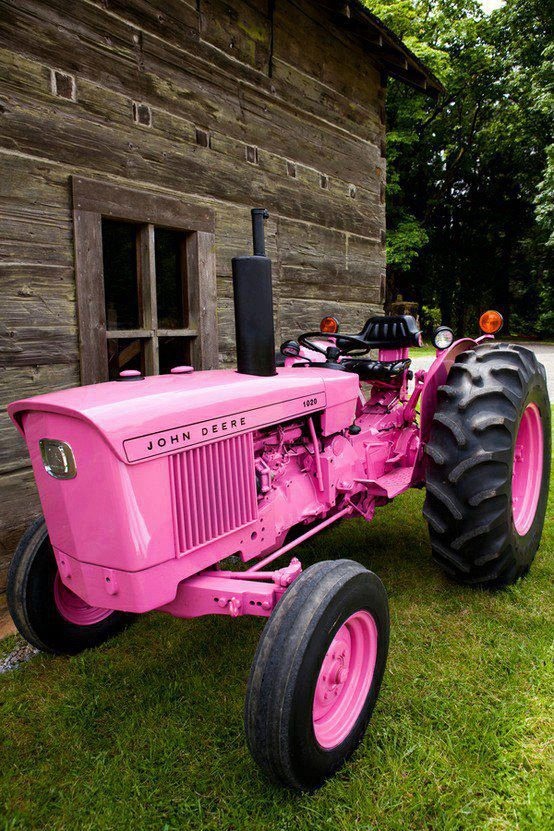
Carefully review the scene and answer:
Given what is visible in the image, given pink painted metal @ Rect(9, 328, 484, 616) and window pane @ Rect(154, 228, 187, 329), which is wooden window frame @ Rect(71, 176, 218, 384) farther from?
pink painted metal @ Rect(9, 328, 484, 616)

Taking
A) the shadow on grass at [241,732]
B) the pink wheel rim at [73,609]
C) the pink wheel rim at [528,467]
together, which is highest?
the pink wheel rim at [528,467]

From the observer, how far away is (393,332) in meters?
3.41

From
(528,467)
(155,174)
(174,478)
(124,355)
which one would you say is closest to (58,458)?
(174,478)

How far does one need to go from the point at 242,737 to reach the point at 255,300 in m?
1.57

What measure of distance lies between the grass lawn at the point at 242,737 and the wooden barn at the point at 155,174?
93 centimetres

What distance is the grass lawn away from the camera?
1749mm

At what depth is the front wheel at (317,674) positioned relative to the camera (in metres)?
1.63

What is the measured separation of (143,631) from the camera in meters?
2.76

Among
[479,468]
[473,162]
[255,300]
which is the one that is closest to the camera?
[255,300]

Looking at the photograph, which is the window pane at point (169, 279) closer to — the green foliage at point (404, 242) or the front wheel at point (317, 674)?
the front wheel at point (317, 674)

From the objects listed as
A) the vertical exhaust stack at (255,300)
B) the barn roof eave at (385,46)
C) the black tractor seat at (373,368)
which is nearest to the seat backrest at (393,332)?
the black tractor seat at (373,368)

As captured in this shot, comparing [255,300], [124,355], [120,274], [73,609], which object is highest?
[120,274]

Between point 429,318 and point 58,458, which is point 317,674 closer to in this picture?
point 58,458

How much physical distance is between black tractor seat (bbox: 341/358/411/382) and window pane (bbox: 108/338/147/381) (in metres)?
1.20
